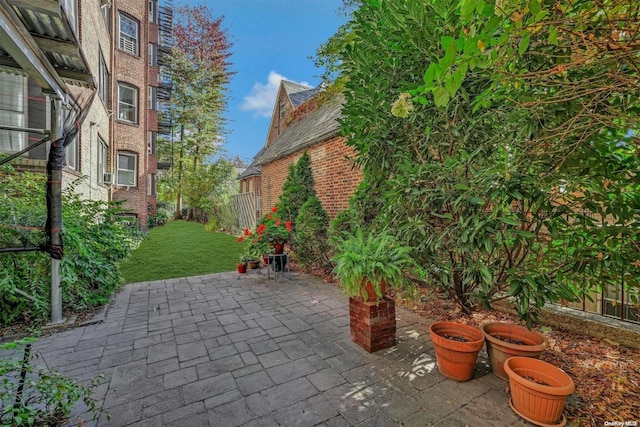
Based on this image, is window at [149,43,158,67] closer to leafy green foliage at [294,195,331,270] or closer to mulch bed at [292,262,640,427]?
leafy green foliage at [294,195,331,270]

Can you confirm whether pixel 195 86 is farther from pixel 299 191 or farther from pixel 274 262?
pixel 274 262

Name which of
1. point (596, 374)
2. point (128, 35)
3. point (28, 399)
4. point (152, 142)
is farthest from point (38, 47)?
point (152, 142)

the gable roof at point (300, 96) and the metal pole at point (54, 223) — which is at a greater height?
the gable roof at point (300, 96)

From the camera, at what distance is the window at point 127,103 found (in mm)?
11402

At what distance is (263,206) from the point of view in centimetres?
1080

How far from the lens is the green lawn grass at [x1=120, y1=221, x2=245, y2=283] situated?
628 cm

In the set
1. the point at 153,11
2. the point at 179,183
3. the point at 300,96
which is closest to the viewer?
the point at 300,96

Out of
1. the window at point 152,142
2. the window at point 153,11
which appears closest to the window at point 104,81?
the window at point 152,142

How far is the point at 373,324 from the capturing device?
2.86 metres

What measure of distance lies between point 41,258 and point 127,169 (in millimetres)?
10032

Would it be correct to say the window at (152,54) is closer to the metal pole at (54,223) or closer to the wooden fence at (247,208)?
the wooden fence at (247,208)

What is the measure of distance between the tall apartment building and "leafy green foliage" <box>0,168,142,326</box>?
2.12 ft

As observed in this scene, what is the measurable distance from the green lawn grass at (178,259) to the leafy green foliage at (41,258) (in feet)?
4.67

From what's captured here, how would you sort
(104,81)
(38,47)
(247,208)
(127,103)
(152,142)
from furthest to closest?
(152,142) → (247,208) → (127,103) → (104,81) → (38,47)
